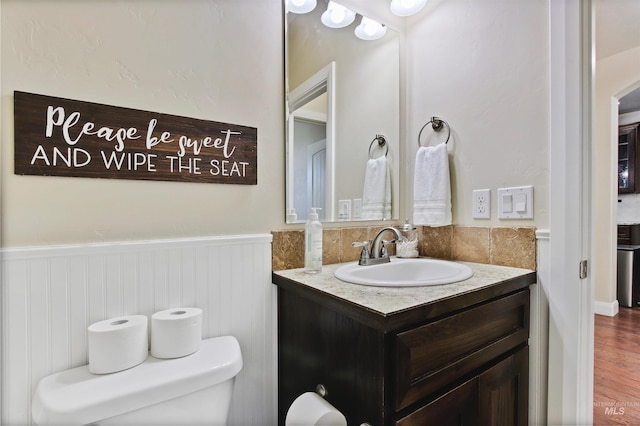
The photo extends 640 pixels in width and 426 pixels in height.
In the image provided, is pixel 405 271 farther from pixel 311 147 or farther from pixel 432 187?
pixel 311 147

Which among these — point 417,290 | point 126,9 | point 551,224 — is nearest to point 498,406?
point 417,290

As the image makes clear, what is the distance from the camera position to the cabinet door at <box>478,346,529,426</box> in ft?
3.04

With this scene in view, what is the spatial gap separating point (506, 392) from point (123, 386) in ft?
3.77

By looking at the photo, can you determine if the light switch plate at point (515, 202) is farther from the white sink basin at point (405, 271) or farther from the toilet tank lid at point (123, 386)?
the toilet tank lid at point (123, 386)

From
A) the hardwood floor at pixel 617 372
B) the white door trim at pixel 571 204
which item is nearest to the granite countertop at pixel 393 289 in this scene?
the white door trim at pixel 571 204

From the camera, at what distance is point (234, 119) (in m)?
1.09

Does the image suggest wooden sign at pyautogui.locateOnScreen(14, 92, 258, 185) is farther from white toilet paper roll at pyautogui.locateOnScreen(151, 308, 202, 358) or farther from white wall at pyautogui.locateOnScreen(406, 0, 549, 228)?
white wall at pyautogui.locateOnScreen(406, 0, 549, 228)

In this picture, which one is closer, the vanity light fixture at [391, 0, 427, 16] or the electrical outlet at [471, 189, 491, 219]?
the electrical outlet at [471, 189, 491, 219]

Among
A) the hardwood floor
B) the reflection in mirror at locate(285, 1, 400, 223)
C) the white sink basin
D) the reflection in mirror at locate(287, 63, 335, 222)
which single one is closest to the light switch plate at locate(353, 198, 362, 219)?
the reflection in mirror at locate(285, 1, 400, 223)

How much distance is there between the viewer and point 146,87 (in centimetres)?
94

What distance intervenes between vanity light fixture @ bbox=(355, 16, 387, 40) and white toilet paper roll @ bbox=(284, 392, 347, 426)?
1532mm

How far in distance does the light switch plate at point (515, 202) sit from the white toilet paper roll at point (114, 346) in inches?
52.7

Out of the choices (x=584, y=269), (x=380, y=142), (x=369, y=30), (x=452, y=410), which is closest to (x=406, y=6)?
(x=369, y=30)

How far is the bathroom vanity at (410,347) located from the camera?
0.72 m
